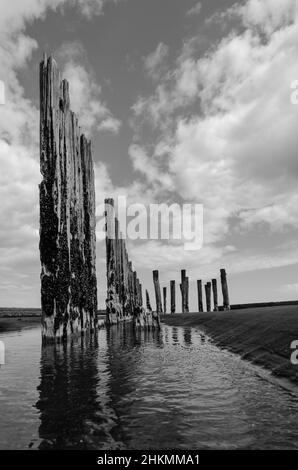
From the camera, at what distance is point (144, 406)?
3021 mm

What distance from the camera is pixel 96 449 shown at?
2.14m

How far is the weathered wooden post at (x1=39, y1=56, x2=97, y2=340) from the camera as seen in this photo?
24.3 ft

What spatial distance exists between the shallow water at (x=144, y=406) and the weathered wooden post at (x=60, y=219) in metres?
2.21

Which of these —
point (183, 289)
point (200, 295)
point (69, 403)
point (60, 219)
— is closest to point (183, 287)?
point (183, 289)

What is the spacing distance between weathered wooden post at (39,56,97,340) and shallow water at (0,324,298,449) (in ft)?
7.25

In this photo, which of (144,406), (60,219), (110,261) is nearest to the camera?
(144,406)

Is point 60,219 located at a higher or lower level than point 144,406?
higher

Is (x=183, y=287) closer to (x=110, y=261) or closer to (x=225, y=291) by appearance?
(x=225, y=291)

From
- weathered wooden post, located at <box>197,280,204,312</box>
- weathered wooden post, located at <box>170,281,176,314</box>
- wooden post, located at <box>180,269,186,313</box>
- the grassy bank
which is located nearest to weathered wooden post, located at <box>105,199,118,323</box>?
the grassy bank

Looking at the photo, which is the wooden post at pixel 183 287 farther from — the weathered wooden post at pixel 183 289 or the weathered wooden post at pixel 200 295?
the weathered wooden post at pixel 200 295

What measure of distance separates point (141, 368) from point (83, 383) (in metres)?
1.04

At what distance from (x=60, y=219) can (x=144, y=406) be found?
17.3 feet

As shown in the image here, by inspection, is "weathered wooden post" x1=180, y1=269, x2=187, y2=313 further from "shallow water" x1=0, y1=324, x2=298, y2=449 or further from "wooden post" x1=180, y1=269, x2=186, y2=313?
"shallow water" x1=0, y1=324, x2=298, y2=449
